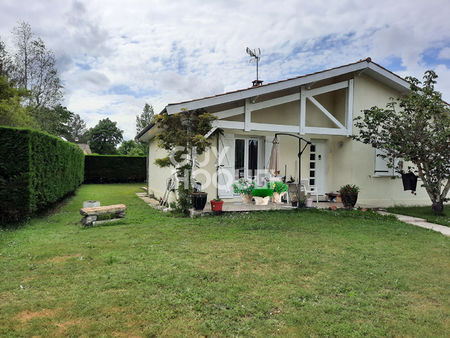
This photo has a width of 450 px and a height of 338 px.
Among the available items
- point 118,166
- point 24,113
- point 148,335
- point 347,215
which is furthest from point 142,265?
point 24,113

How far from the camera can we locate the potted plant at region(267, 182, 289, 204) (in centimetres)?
919

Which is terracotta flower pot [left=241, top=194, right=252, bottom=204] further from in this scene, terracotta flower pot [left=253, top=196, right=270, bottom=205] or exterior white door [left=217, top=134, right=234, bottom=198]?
exterior white door [left=217, top=134, right=234, bottom=198]

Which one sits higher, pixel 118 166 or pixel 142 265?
pixel 118 166

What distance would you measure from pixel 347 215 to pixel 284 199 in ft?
7.64

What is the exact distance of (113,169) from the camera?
20.7 metres

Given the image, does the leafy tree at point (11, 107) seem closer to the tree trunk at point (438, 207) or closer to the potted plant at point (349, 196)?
the potted plant at point (349, 196)

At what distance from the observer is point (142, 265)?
3.86 metres

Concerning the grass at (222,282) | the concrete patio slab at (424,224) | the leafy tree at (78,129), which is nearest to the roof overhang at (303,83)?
the grass at (222,282)

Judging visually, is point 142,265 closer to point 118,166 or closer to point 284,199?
point 284,199

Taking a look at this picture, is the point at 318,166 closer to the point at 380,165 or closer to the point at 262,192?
the point at 380,165

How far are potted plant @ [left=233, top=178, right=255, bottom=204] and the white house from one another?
0.27 meters

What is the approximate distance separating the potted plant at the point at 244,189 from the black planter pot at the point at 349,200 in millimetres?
2941

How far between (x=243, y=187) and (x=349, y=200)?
133 inches

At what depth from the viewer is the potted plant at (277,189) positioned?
30.2 ft
